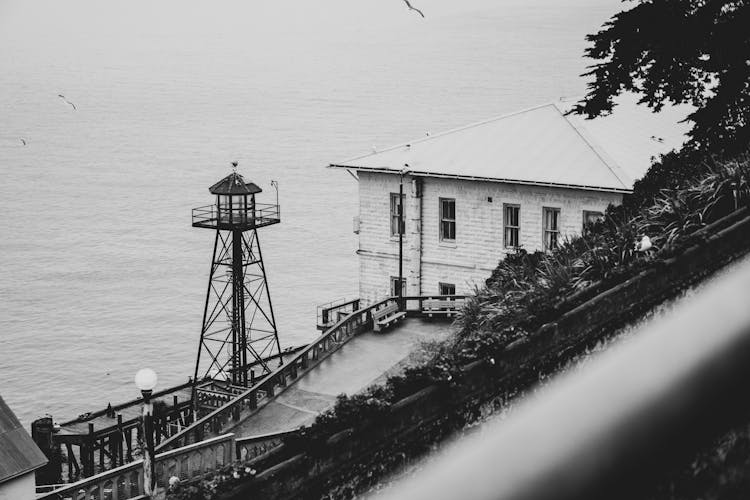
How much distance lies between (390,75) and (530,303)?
179335 millimetres

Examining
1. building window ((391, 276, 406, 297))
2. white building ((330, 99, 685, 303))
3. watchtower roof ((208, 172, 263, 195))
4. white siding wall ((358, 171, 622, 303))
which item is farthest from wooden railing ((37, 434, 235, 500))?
building window ((391, 276, 406, 297))

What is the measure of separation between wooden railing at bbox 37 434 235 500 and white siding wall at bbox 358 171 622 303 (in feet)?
69.1

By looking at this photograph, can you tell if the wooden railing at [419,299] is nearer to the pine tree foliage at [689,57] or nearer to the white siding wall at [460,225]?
the white siding wall at [460,225]

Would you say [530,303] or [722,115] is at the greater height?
[722,115]

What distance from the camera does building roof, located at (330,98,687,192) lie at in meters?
38.2

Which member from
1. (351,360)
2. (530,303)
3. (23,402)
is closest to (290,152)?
(23,402)

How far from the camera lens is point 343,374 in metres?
27.3

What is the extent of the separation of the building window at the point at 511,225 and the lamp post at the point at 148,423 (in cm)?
2536

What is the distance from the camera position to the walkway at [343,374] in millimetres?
24625

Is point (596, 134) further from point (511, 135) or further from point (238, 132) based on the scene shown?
point (238, 132)

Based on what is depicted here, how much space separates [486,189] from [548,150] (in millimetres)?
2816

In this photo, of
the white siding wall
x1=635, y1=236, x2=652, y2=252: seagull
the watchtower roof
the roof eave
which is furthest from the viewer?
the white siding wall

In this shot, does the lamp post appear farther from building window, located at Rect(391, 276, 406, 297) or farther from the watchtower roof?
building window, located at Rect(391, 276, 406, 297)

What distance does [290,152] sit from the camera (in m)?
110
